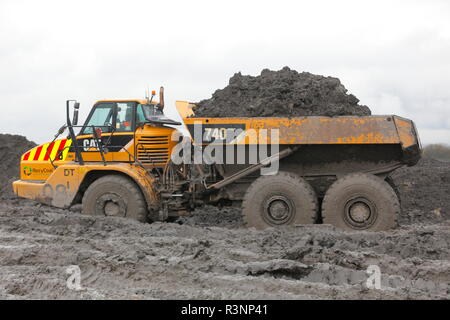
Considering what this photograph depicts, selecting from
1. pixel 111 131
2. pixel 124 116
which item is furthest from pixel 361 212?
pixel 111 131

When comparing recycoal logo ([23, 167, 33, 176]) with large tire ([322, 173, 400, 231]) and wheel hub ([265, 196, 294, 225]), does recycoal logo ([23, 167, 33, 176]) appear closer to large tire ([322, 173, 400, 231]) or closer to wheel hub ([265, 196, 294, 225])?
wheel hub ([265, 196, 294, 225])

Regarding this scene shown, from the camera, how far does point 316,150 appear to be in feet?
30.0

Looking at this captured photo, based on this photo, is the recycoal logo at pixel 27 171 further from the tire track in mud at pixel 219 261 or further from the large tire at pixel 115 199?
the tire track in mud at pixel 219 261

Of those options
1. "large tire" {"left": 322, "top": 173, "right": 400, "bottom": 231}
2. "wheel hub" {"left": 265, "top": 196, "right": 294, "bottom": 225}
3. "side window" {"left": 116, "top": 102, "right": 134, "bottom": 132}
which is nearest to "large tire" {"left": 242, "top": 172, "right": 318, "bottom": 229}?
"wheel hub" {"left": 265, "top": 196, "right": 294, "bottom": 225}

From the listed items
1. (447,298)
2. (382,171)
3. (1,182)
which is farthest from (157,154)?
(1,182)

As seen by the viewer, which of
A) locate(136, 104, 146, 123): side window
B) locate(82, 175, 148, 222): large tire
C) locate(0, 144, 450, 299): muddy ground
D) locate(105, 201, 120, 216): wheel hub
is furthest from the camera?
locate(136, 104, 146, 123): side window

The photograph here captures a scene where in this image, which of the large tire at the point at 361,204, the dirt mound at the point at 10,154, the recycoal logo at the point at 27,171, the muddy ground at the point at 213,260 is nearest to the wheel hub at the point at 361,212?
the large tire at the point at 361,204

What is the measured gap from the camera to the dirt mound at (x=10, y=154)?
1884cm

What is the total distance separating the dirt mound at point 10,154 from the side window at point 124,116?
9.51 meters

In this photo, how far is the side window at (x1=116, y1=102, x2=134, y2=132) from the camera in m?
9.70

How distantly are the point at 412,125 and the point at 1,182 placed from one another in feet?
45.6

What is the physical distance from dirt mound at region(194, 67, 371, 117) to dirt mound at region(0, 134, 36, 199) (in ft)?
35.3

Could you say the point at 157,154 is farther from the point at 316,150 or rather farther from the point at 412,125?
the point at 412,125
